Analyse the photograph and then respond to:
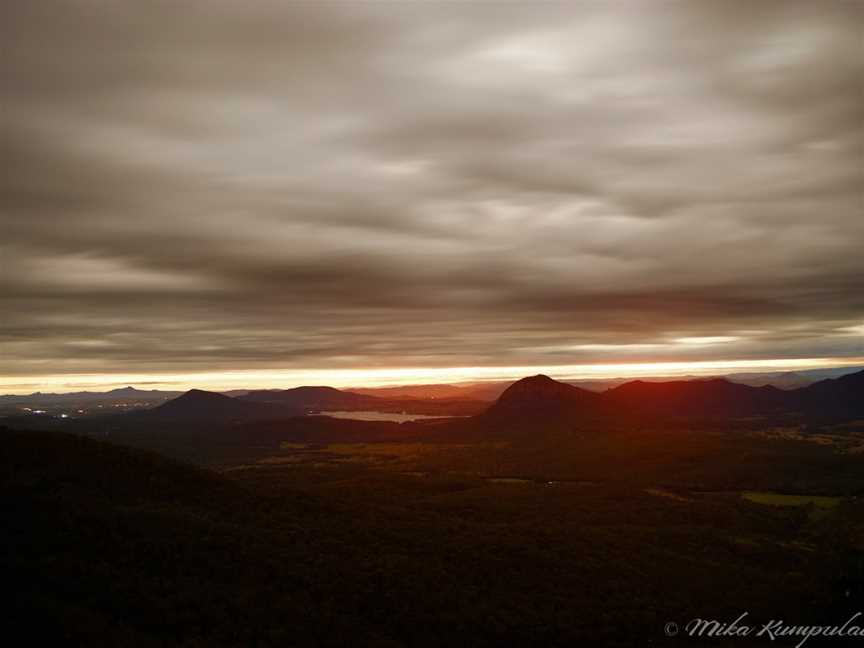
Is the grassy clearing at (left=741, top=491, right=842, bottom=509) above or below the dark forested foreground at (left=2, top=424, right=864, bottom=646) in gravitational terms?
below

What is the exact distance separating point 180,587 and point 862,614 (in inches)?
2560

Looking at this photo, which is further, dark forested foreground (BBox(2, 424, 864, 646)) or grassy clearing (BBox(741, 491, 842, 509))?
grassy clearing (BBox(741, 491, 842, 509))

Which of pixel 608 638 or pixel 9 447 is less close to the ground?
pixel 9 447

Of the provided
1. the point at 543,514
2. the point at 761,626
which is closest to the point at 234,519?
the point at 543,514

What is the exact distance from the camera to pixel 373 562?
→ 5612cm

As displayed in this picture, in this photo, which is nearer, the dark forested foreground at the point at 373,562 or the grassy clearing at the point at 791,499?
the dark forested foreground at the point at 373,562

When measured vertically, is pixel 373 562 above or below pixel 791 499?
above

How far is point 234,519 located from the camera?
6650cm

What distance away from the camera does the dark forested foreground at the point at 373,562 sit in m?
42.7

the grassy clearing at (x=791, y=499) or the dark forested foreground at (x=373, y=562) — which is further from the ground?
the dark forested foreground at (x=373, y=562)

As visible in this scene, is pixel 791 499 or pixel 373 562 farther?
pixel 791 499

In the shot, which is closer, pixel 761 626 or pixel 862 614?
pixel 761 626

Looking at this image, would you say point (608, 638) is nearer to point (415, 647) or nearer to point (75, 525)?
point (415, 647)

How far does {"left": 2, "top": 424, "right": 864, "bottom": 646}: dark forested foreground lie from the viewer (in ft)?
140
